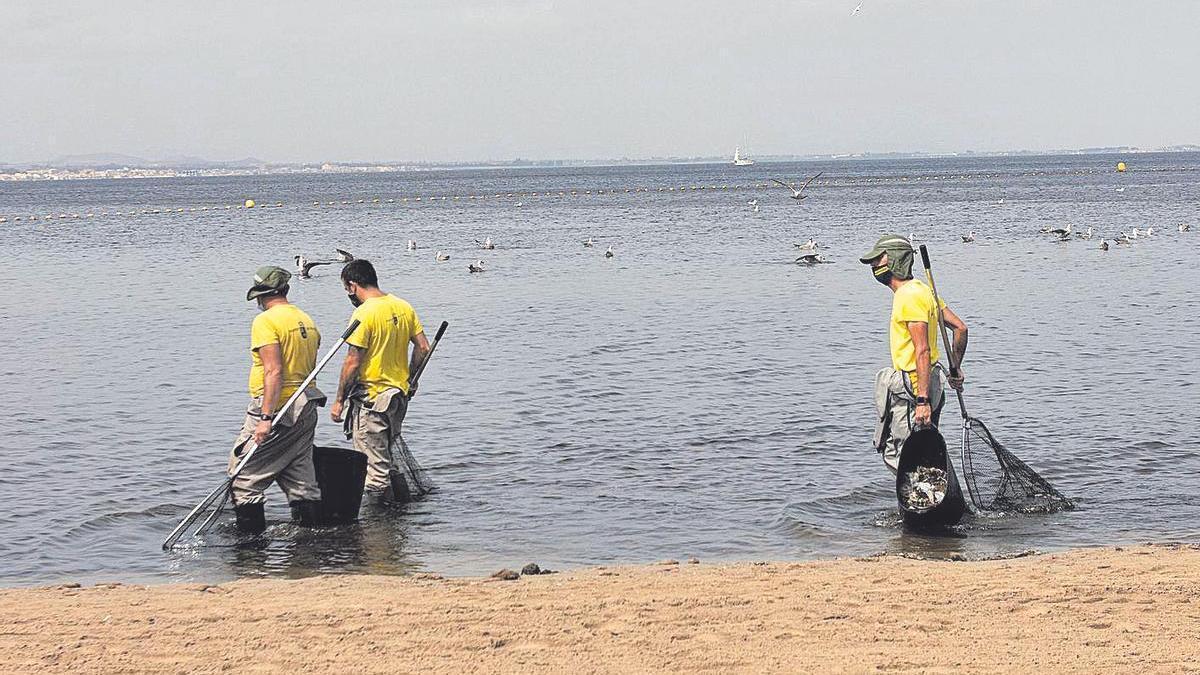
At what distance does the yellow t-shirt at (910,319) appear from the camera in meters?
8.23

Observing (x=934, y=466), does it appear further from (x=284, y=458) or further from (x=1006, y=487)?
(x=284, y=458)

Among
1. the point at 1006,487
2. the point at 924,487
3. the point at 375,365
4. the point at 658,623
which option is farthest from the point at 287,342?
the point at 1006,487

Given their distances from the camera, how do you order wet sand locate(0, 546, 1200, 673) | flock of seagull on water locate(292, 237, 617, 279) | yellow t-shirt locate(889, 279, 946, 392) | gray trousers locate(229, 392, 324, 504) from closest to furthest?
wet sand locate(0, 546, 1200, 673)
yellow t-shirt locate(889, 279, 946, 392)
gray trousers locate(229, 392, 324, 504)
flock of seagull on water locate(292, 237, 617, 279)

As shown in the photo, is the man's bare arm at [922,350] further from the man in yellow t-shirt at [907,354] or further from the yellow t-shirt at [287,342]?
the yellow t-shirt at [287,342]

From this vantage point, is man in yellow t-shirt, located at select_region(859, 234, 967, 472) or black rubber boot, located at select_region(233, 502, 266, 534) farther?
black rubber boot, located at select_region(233, 502, 266, 534)

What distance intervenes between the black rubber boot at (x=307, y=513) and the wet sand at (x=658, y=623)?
1499mm

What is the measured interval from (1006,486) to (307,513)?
454 centimetres

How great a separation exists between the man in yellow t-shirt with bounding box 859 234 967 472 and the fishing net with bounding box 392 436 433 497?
3.25 metres

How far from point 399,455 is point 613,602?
3562mm

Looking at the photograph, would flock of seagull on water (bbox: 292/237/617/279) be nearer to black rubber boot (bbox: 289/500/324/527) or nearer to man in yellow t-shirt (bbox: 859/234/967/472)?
black rubber boot (bbox: 289/500/324/527)

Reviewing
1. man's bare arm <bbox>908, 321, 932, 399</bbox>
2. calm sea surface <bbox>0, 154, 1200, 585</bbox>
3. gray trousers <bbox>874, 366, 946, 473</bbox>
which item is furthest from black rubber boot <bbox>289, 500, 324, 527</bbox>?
man's bare arm <bbox>908, 321, 932, 399</bbox>

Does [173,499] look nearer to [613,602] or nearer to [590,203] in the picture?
[613,602]

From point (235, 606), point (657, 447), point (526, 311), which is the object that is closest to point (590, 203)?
point (526, 311)

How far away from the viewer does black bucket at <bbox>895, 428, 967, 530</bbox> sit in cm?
858
